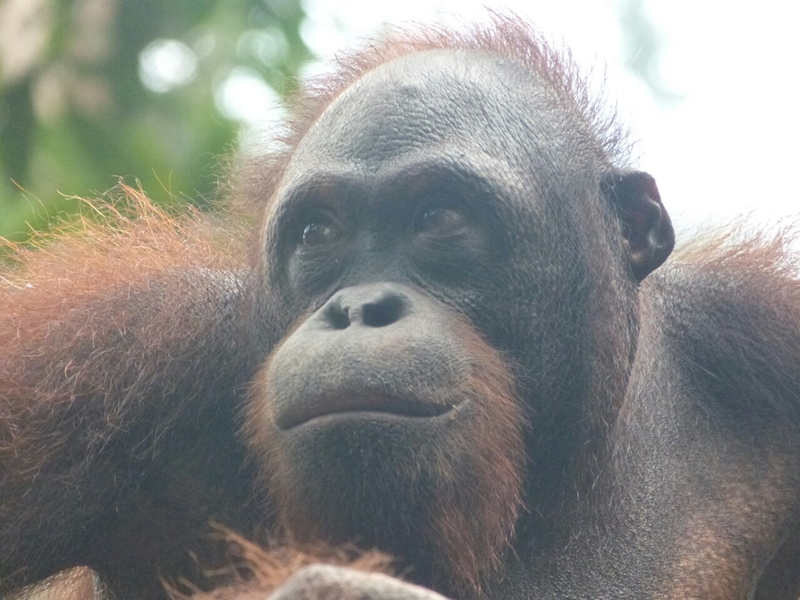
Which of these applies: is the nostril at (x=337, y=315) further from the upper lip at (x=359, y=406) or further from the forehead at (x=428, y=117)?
the forehead at (x=428, y=117)

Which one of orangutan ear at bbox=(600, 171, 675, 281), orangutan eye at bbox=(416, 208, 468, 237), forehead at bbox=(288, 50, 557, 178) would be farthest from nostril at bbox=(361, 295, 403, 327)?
orangutan ear at bbox=(600, 171, 675, 281)

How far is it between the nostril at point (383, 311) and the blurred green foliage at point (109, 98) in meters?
1.69

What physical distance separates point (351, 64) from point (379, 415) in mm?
1537

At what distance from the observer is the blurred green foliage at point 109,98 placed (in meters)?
4.64

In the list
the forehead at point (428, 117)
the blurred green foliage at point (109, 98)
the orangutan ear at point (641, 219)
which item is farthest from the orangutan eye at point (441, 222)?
the blurred green foliage at point (109, 98)

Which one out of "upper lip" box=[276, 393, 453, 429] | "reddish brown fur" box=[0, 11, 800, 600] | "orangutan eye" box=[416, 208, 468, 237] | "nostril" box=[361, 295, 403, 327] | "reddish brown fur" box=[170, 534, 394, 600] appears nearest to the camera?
"reddish brown fur" box=[170, 534, 394, 600]

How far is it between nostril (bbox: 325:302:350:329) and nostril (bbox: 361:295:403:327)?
0.05 m

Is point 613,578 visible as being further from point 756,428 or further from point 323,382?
point 323,382

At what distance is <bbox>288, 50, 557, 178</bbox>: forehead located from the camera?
127 inches

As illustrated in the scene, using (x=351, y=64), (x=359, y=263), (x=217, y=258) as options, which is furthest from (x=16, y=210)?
(x=359, y=263)

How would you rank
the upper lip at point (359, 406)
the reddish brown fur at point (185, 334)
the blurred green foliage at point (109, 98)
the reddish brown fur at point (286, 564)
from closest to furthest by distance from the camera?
1. the reddish brown fur at point (286, 564)
2. the upper lip at point (359, 406)
3. the reddish brown fur at point (185, 334)
4. the blurred green foliage at point (109, 98)

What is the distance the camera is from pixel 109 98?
4.85 metres

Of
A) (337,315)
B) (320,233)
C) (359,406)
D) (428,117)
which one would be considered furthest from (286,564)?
(428,117)

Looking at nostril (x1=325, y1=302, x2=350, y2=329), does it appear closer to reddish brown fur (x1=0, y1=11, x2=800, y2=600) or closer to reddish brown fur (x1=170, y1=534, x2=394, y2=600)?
reddish brown fur (x1=0, y1=11, x2=800, y2=600)
